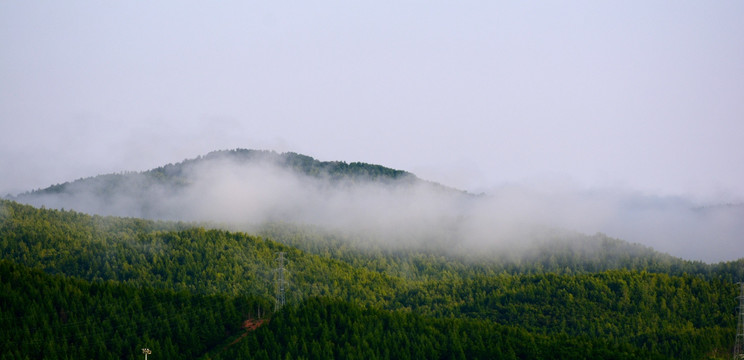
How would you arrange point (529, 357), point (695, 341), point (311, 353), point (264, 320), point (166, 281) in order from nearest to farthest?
point (311, 353) < point (529, 357) < point (264, 320) < point (695, 341) < point (166, 281)

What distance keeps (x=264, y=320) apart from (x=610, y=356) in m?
63.3

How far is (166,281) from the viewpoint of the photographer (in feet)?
621

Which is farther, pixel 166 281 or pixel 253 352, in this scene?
pixel 166 281

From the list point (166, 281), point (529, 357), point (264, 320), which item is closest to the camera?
point (529, 357)

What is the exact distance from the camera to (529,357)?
388 ft

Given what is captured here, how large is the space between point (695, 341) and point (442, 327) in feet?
222

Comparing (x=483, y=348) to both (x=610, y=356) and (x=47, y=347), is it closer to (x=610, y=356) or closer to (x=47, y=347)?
(x=610, y=356)

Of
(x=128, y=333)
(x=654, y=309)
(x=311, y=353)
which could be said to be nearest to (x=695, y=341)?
(x=654, y=309)

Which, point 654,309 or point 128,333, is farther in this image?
point 654,309

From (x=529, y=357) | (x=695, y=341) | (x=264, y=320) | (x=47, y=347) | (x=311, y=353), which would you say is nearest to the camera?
(x=47, y=347)

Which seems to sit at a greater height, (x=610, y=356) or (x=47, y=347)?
(x=610, y=356)

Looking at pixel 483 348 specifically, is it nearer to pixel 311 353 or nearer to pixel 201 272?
pixel 311 353

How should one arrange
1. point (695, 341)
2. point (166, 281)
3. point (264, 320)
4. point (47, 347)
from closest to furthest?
point (47, 347), point (264, 320), point (695, 341), point (166, 281)

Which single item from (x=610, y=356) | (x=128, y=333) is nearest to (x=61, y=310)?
(x=128, y=333)
